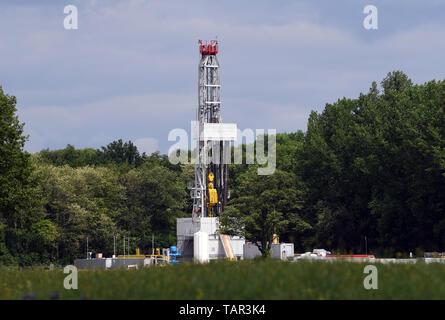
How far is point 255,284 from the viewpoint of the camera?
21719 millimetres

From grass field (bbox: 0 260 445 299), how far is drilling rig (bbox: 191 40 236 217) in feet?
230

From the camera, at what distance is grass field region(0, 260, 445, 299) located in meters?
20.9

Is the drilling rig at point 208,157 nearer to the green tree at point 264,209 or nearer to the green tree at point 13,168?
the green tree at point 264,209

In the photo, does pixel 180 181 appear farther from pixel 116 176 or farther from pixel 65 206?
pixel 65 206

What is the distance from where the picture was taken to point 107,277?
2514 cm

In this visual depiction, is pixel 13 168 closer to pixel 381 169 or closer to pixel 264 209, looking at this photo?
pixel 264 209

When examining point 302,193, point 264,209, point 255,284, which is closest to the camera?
point 255,284

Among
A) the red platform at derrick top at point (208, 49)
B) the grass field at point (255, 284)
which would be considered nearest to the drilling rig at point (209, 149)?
the red platform at derrick top at point (208, 49)

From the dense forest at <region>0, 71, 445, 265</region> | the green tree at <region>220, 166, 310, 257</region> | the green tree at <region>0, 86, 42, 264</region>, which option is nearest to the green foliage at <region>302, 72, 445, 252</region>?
the dense forest at <region>0, 71, 445, 265</region>

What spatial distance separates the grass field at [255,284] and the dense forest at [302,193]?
4021 cm

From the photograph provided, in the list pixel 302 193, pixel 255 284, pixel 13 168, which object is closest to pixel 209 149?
pixel 302 193

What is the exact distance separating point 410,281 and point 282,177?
59.9 metres

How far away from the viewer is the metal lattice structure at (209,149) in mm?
97438

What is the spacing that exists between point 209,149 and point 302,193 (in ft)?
61.2
